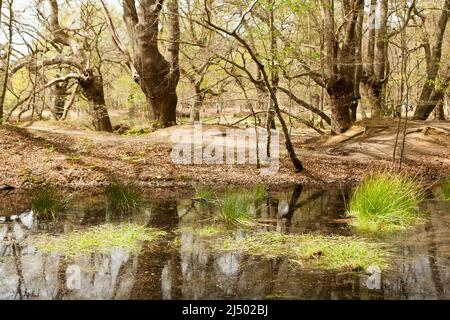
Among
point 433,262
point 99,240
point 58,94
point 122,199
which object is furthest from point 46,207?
point 58,94

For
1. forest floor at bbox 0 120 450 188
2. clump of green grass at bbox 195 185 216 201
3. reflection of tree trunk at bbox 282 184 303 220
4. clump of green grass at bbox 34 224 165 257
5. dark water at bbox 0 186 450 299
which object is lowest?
dark water at bbox 0 186 450 299

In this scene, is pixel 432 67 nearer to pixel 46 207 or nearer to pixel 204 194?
pixel 204 194

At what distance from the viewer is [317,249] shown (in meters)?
5.11

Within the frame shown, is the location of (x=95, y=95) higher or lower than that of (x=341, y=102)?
higher

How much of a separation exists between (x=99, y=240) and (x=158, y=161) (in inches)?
231

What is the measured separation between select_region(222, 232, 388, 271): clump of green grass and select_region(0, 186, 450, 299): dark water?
0.17m

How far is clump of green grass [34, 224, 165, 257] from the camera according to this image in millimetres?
5309

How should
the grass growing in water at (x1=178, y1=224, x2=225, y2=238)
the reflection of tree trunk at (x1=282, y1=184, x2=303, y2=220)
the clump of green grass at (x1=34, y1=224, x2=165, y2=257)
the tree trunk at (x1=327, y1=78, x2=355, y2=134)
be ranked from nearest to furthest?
the clump of green grass at (x1=34, y1=224, x2=165, y2=257)
the grass growing in water at (x1=178, y1=224, x2=225, y2=238)
the reflection of tree trunk at (x1=282, y1=184, x2=303, y2=220)
the tree trunk at (x1=327, y1=78, x2=355, y2=134)

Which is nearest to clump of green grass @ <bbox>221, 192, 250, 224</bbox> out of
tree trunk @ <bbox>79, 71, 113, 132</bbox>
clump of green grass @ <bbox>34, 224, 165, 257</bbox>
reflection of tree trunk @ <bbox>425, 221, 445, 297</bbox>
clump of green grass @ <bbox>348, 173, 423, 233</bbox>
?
clump of green grass @ <bbox>34, 224, 165, 257</bbox>

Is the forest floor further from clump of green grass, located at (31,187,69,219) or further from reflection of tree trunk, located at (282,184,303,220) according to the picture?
clump of green grass, located at (31,187,69,219)
